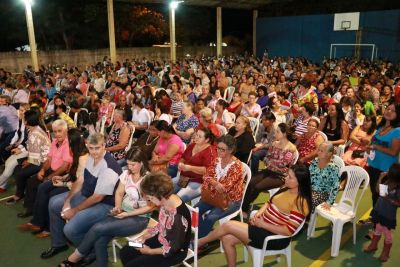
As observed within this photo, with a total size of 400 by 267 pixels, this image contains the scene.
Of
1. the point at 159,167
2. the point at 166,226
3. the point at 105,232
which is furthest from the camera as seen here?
the point at 159,167

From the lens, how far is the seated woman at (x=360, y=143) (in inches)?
202

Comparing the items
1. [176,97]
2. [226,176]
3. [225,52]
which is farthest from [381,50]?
[226,176]

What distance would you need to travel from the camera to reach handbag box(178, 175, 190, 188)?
14.4 feet

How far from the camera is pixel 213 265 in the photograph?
3.78 m

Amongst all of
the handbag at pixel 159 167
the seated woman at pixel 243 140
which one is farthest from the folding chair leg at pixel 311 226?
the handbag at pixel 159 167

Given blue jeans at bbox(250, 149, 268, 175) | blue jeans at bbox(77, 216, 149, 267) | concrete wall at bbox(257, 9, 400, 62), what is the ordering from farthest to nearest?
concrete wall at bbox(257, 9, 400, 62) → blue jeans at bbox(250, 149, 268, 175) → blue jeans at bbox(77, 216, 149, 267)

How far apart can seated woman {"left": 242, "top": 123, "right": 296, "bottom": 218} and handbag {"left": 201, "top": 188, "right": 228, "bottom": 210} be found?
77 cm

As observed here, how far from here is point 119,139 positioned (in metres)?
5.44

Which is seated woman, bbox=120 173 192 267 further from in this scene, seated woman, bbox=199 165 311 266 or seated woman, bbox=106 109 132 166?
seated woman, bbox=106 109 132 166

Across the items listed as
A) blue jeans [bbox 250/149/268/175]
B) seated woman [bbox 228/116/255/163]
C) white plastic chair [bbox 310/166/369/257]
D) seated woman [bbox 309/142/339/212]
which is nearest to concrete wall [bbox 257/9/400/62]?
blue jeans [bbox 250/149/268/175]

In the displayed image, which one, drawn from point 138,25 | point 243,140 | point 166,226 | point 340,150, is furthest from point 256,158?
point 138,25

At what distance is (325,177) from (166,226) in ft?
6.35

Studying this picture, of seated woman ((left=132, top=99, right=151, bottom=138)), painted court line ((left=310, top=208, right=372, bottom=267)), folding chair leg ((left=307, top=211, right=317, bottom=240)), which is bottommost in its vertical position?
painted court line ((left=310, top=208, right=372, bottom=267))

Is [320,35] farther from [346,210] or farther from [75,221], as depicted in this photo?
[75,221]
